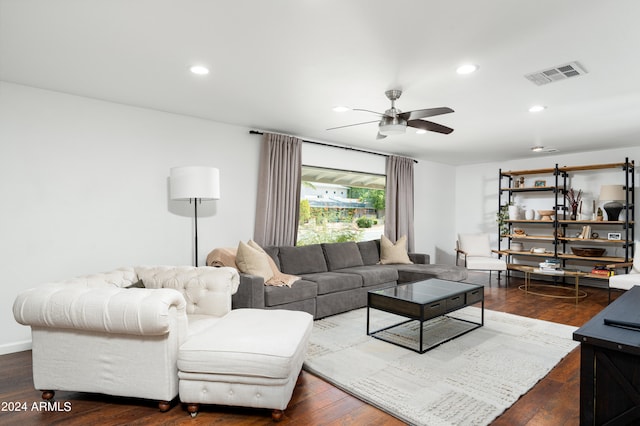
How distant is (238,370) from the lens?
7.00 feet

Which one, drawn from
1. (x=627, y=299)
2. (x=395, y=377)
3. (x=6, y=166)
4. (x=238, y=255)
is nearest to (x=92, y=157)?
(x=6, y=166)

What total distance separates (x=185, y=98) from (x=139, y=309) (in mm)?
2319

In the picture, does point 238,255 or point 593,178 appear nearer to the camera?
point 238,255

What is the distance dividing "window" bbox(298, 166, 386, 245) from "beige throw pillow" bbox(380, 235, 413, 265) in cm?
59

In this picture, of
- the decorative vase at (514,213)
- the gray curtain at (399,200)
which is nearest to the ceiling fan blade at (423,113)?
the gray curtain at (399,200)

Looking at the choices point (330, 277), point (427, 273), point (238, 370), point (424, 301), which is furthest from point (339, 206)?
point (238, 370)

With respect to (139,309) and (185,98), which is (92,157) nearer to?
(185,98)

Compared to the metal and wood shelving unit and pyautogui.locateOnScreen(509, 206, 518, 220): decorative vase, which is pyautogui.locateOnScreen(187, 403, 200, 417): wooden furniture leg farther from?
pyautogui.locateOnScreen(509, 206, 518, 220): decorative vase

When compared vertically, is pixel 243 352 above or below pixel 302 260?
below

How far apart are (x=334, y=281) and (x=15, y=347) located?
3119 mm

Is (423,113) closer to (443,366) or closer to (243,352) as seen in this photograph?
(443,366)

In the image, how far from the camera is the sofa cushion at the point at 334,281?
4.30m

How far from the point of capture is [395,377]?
2727 mm

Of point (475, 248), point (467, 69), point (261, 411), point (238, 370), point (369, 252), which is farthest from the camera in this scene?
point (475, 248)
